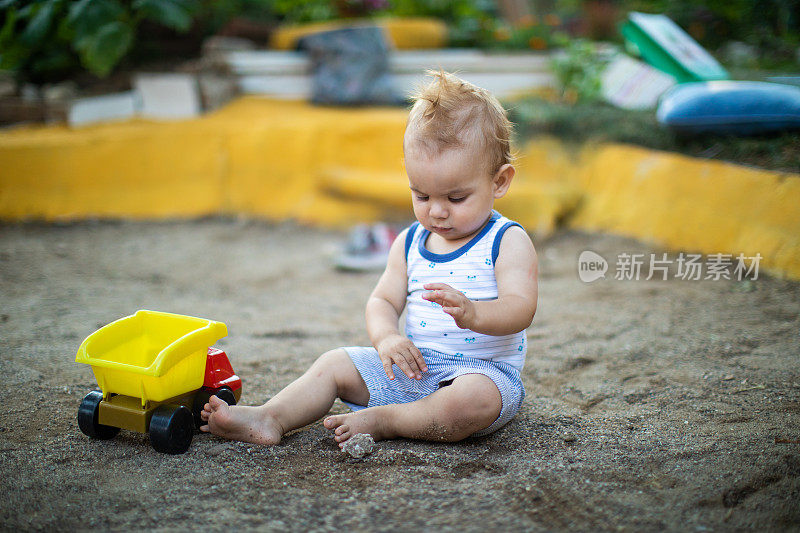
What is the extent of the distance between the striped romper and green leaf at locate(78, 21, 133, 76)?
337 centimetres

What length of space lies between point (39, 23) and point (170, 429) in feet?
10.0

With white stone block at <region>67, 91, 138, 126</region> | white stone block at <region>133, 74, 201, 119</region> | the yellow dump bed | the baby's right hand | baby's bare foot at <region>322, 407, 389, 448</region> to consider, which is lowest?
baby's bare foot at <region>322, 407, 389, 448</region>

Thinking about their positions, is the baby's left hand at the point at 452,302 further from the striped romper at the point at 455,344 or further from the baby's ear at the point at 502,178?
the baby's ear at the point at 502,178

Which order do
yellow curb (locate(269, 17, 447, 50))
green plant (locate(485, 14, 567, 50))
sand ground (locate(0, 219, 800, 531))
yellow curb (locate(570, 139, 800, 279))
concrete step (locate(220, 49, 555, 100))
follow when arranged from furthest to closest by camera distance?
1. green plant (locate(485, 14, 567, 50))
2. yellow curb (locate(269, 17, 447, 50))
3. concrete step (locate(220, 49, 555, 100))
4. yellow curb (locate(570, 139, 800, 279))
5. sand ground (locate(0, 219, 800, 531))

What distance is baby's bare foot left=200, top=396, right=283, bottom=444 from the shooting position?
5.49ft

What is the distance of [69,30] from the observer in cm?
418

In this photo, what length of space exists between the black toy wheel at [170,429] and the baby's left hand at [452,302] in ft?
2.18

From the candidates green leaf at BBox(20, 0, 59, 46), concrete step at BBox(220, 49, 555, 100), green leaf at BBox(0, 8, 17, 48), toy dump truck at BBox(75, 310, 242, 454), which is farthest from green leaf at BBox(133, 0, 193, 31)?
toy dump truck at BBox(75, 310, 242, 454)

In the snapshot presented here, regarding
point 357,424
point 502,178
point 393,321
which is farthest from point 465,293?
point 357,424

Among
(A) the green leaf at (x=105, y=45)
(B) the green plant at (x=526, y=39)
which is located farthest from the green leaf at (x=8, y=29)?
(B) the green plant at (x=526, y=39)

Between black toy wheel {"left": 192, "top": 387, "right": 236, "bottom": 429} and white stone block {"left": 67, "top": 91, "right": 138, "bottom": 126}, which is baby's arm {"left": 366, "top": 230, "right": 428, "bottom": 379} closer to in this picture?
black toy wheel {"left": 192, "top": 387, "right": 236, "bottom": 429}

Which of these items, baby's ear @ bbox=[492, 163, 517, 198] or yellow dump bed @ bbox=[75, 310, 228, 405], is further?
baby's ear @ bbox=[492, 163, 517, 198]

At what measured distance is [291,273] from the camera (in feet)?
12.1

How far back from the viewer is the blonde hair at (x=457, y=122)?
1690 mm
